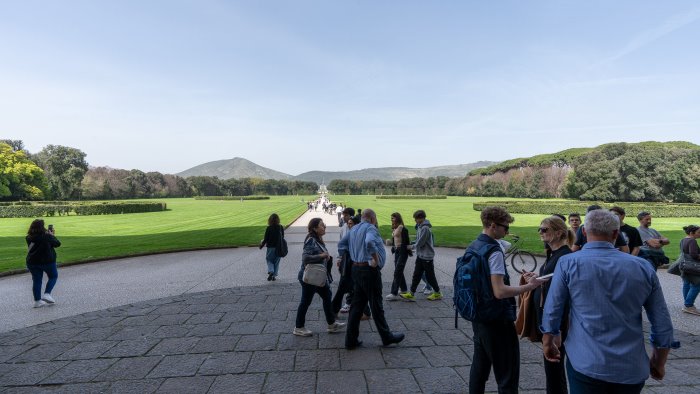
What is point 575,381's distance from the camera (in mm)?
2479

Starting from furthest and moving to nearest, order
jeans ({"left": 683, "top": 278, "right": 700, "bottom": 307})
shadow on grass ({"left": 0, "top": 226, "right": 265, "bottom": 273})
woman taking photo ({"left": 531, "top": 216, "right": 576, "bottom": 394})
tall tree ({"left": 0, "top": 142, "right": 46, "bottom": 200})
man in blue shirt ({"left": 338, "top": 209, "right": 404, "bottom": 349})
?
tall tree ({"left": 0, "top": 142, "right": 46, "bottom": 200}), shadow on grass ({"left": 0, "top": 226, "right": 265, "bottom": 273}), jeans ({"left": 683, "top": 278, "right": 700, "bottom": 307}), man in blue shirt ({"left": 338, "top": 209, "right": 404, "bottom": 349}), woman taking photo ({"left": 531, "top": 216, "right": 576, "bottom": 394})

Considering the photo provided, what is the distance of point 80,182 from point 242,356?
91.2 m

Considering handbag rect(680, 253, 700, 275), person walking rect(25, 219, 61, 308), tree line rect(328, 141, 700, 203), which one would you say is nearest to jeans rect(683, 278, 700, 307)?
handbag rect(680, 253, 700, 275)

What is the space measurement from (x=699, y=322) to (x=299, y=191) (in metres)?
144

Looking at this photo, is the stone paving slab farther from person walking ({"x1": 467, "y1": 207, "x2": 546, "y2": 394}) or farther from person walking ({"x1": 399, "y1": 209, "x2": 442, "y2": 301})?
person walking ({"x1": 467, "y1": 207, "x2": 546, "y2": 394})

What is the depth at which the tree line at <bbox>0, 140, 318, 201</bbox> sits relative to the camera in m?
58.5

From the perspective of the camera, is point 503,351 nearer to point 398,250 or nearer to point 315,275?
point 315,275

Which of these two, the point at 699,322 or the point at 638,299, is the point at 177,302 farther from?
the point at 699,322

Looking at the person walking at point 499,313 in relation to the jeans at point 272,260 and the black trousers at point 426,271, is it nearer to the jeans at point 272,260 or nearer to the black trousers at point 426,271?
the black trousers at point 426,271

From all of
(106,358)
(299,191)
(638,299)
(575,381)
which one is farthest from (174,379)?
(299,191)

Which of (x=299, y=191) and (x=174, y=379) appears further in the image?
(x=299, y=191)

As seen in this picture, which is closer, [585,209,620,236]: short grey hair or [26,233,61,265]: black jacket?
[585,209,620,236]: short grey hair

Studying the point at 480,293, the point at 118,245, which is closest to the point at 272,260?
the point at 480,293

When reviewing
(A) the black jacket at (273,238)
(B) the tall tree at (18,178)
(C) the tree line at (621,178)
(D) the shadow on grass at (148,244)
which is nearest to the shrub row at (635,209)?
(C) the tree line at (621,178)
